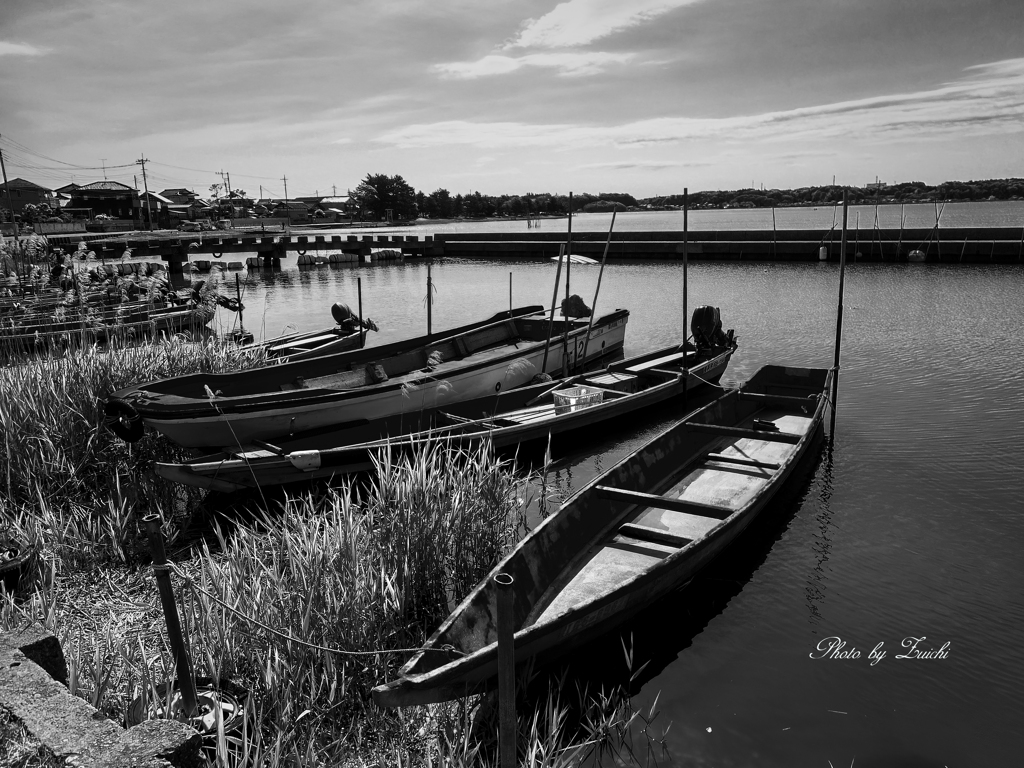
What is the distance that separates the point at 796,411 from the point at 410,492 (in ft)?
27.2

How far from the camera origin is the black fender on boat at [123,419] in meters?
9.14

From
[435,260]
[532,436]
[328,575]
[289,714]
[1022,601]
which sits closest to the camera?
[289,714]

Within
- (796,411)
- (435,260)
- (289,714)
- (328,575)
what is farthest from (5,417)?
(435,260)

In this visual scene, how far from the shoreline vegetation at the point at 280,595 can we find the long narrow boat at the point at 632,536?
1.54 ft

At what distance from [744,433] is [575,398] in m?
3.39

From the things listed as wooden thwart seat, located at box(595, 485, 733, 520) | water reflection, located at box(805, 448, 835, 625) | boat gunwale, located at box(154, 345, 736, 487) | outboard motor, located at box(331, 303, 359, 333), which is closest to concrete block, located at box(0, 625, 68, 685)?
boat gunwale, located at box(154, 345, 736, 487)

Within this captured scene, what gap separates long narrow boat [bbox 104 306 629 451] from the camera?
9.52 metres

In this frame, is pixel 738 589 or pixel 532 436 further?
pixel 532 436

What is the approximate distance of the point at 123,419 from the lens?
30.2ft

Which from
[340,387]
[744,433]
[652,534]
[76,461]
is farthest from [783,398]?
[76,461]

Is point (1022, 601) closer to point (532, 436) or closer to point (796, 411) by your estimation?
point (796, 411)

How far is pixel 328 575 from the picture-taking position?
6.14 m

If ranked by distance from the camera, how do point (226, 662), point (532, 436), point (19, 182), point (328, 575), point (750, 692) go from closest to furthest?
point (226, 662)
point (328, 575)
point (750, 692)
point (532, 436)
point (19, 182)

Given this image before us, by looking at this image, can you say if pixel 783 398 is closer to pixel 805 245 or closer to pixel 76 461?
pixel 76 461
